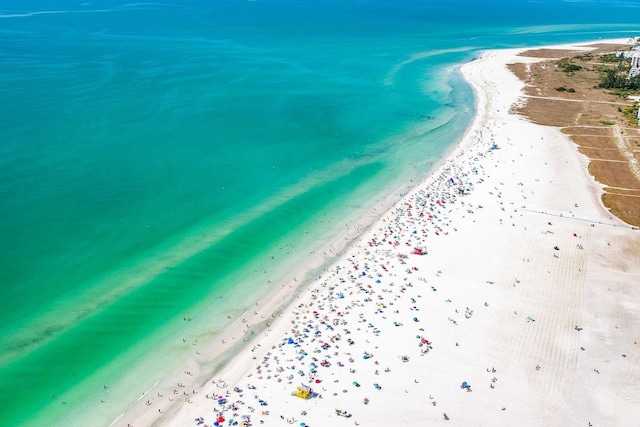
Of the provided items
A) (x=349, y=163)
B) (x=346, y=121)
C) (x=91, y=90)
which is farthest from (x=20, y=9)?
(x=349, y=163)

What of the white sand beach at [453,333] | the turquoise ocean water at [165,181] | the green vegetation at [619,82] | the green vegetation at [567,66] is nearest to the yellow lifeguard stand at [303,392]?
the white sand beach at [453,333]

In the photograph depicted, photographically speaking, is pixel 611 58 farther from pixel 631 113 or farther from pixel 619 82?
pixel 631 113

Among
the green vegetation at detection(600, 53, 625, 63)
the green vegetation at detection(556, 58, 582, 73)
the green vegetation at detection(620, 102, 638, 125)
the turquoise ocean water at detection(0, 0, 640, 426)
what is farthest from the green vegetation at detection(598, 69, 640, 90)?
the turquoise ocean water at detection(0, 0, 640, 426)

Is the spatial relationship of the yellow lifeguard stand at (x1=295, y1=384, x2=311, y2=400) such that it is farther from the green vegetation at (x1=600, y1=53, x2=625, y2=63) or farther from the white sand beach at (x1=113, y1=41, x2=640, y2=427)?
the green vegetation at (x1=600, y1=53, x2=625, y2=63)

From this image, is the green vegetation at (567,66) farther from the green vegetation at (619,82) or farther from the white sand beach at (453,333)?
the white sand beach at (453,333)

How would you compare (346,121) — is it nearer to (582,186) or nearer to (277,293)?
(582,186)

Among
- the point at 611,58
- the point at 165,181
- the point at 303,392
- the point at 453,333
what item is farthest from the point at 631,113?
the point at 303,392
